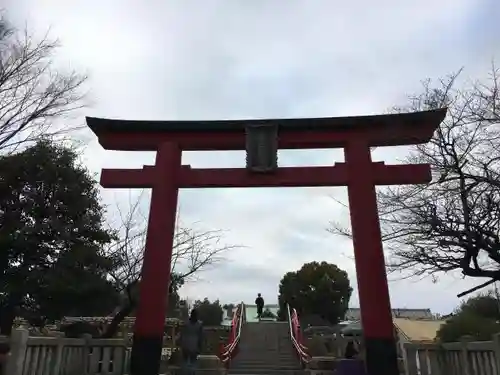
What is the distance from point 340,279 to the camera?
42219mm

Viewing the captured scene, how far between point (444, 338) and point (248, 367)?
6.64m

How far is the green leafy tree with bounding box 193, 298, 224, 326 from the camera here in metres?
43.5

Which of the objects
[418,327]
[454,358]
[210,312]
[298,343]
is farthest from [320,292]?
[454,358]

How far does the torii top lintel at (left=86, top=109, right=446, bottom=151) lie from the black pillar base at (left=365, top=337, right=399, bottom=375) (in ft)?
14.1

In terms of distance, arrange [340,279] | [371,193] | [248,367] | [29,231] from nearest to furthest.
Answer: [371,193] → [29,231] → [248,367] → [340,279]

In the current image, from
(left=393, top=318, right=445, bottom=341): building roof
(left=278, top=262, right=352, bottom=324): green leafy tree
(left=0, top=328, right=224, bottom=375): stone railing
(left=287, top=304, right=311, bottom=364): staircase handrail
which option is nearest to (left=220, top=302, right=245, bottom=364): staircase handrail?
(left=287, top=304, right=311, bottom=364): staircase handrail

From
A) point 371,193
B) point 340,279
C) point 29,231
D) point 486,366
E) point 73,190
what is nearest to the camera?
point 486,366

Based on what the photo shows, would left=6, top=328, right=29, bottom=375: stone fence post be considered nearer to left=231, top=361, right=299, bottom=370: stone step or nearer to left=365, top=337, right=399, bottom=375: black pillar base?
left=365, top=337, right=399, bottom=375: black pillar base

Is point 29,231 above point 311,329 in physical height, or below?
above

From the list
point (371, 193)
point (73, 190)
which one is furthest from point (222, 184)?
point (73, 190)

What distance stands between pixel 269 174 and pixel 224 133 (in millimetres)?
1485

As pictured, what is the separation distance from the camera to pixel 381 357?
8.78 metres

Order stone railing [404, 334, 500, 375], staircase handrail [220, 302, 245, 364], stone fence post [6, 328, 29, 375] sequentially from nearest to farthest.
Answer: stone fence post [6, 328, 29, 375] < stone railing [404, 334, 500, 375] < staircase handrail [220, 302, 245, 364]

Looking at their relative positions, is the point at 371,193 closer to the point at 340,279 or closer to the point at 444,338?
the point at 444,338
